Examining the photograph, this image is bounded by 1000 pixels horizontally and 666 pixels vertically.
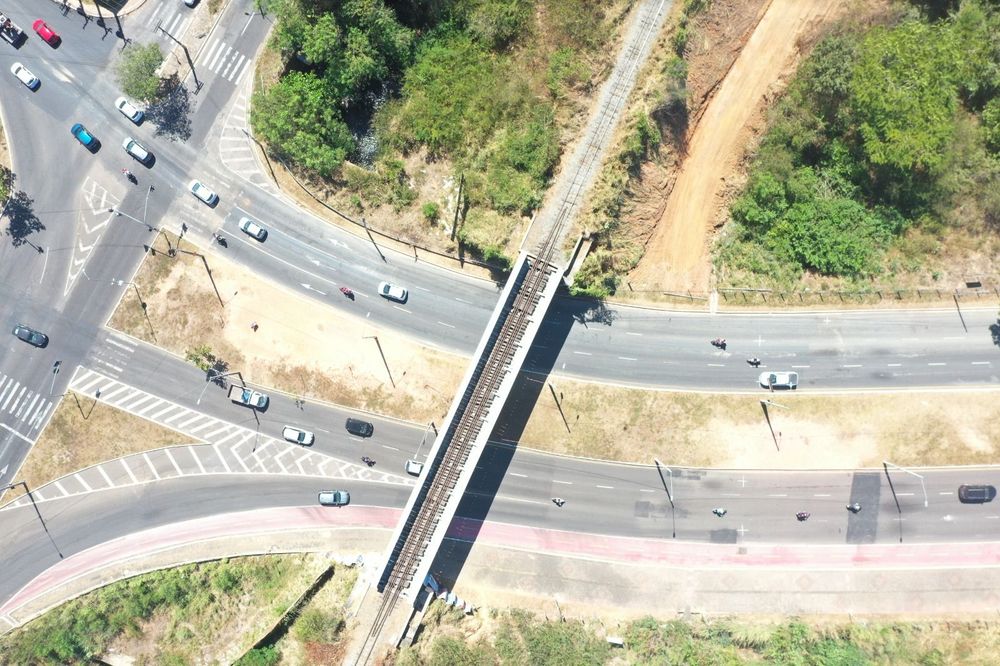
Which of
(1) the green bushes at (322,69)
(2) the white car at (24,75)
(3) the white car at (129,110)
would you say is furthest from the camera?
(3) the white car at (129,110)

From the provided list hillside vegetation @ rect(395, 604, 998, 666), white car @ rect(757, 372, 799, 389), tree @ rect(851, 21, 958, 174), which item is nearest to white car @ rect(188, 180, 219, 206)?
hillside vegetation @ rect(395, 604, 998, 666)

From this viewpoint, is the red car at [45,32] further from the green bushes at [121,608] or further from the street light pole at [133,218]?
the green bushes at [121,608]

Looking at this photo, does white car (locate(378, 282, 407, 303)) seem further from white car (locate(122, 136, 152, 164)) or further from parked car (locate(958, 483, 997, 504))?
parked car (locate(958, 483, 997, 504))

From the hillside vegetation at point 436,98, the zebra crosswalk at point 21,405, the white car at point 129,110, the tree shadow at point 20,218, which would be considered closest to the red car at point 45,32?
the white car at point 129,110

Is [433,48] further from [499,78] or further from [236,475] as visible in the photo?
[236,475]

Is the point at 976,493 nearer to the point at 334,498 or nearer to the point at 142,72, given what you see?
the point at 334,498

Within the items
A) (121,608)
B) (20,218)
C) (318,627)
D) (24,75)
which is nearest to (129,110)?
(24,75)

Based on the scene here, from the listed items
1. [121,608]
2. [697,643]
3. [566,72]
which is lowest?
[121,608]
